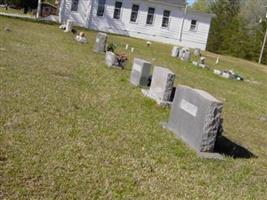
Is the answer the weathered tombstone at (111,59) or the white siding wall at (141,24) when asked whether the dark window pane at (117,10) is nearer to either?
the white siding wall at (141,24)

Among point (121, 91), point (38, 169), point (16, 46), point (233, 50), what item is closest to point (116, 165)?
point (38, 169)

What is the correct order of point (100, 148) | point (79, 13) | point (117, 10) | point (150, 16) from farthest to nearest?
point (150, 16) → point (117, 10) → point (79, 13) → point (100, 148)

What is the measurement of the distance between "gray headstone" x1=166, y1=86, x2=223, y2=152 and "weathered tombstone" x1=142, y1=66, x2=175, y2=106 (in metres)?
2.08

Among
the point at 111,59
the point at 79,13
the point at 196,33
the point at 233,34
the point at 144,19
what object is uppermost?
the point at 144,19

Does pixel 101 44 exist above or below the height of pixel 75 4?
below

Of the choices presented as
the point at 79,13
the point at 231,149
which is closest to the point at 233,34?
the point at 79,13

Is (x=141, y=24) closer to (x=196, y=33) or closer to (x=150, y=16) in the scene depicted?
(x=150, y=16)

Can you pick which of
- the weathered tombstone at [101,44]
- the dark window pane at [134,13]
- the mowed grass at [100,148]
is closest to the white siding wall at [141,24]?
the dark window pane at [134,13]

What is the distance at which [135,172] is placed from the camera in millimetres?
6223

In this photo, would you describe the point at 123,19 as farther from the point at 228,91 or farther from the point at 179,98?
the point at 179,98

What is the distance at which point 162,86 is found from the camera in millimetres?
10867

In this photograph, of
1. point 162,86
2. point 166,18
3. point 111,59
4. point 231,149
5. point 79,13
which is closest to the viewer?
point 231,149

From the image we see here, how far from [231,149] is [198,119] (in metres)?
1.21

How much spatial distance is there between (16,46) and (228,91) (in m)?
8.26
